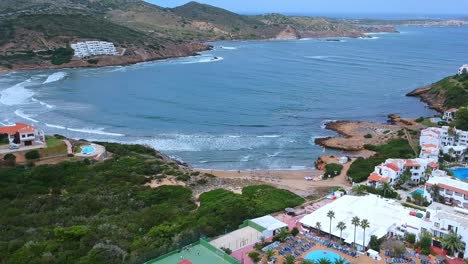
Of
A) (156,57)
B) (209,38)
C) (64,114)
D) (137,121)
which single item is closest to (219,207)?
(137,121)

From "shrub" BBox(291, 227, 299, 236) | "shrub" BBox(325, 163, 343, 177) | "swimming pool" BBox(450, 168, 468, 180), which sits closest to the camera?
"shrub" BBox(291, 227, 299, 236)

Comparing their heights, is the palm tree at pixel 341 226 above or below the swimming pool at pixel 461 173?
above

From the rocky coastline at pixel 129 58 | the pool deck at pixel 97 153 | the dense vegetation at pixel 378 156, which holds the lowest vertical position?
the dense vegetation at pixel 378 156

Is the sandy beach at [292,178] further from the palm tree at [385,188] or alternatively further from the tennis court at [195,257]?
the tennis court at [195,257]

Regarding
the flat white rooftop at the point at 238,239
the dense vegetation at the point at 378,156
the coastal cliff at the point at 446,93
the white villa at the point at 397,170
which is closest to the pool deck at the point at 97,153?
the flat white rooftop at the point at 238,239

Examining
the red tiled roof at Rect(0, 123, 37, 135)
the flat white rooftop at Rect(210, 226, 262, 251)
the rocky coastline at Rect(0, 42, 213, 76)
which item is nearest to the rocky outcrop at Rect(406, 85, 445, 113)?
the flat white rooftop at Rect(210, 226, 262, 251)

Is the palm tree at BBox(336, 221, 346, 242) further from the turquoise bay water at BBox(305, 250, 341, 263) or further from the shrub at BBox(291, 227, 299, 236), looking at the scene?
the shrub at BBox(291, 227, 299, 236)

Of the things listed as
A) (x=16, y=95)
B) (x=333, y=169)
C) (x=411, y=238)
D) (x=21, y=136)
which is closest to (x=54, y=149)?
(x=21, y=136)
